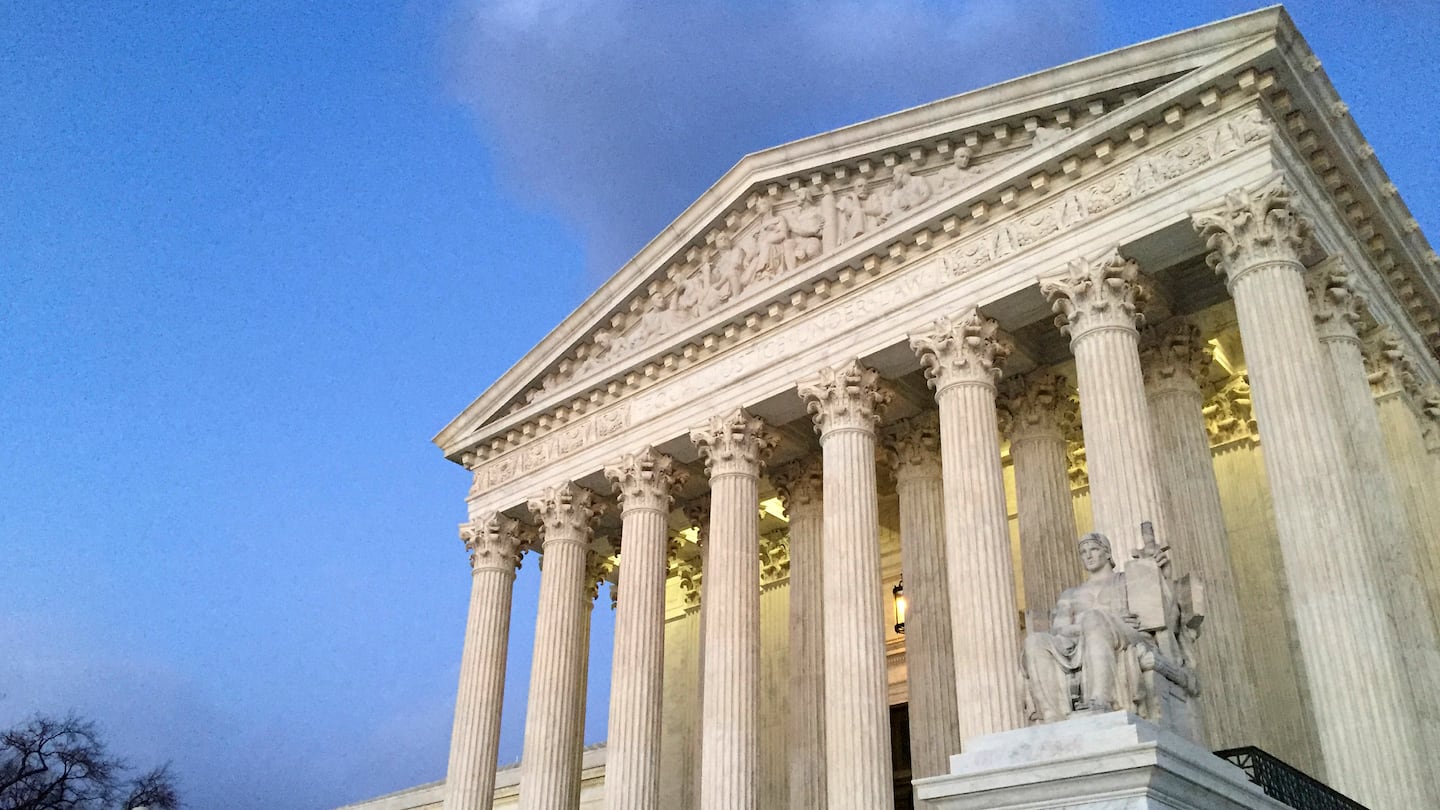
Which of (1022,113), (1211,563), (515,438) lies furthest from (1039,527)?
(515,438)

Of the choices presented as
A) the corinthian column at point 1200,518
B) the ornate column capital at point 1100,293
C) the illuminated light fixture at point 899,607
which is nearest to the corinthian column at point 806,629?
the illuminated light fixture at point 899,607

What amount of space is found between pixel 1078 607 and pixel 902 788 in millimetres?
16050

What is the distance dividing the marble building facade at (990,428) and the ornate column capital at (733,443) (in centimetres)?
9

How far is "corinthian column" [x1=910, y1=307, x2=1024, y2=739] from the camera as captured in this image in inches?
715

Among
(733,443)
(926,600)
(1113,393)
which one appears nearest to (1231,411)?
(1113,393)

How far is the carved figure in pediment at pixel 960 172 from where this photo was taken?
21.6m

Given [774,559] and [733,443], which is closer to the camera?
[733,443]

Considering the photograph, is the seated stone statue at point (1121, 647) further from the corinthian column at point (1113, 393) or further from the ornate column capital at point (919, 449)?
the ornate column capital at point (919, 449)

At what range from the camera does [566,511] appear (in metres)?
27.1

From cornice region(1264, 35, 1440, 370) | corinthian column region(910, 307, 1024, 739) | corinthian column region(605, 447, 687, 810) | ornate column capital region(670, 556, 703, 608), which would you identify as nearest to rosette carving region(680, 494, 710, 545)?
corinthian column region(605, 447, 687, 810)

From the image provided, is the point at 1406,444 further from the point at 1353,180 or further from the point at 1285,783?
the point at 1285,783

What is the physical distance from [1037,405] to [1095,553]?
12.1 m

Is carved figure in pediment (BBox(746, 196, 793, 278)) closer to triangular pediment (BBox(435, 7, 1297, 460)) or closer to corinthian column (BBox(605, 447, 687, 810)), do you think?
triangular pediment (BBox(435, 7, 1297, 460))

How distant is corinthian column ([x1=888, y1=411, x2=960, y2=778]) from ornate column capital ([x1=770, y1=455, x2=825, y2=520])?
6.49ft
